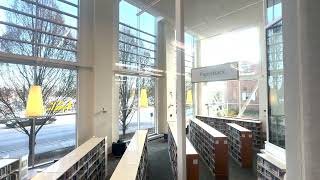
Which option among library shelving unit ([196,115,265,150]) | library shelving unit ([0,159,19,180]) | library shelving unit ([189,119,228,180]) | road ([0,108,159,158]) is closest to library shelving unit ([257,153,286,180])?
library shelving unit ([189,119,228,180])

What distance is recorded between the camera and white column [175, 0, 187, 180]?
164 inches

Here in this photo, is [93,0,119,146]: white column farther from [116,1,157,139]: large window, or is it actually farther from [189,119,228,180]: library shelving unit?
[189,119,228,180]: library shelving unit

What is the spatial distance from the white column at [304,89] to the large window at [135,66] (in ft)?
17.0

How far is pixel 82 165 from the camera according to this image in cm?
428

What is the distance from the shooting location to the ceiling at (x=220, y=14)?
7.11 meters

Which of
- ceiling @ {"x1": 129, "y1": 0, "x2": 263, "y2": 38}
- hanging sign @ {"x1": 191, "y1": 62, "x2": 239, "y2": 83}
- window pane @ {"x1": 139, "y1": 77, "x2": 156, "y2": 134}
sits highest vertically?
ceiling @ {"x1": 129, "y1": 0, "x2": 263, "y2": 38}

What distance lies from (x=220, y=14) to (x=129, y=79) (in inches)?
140

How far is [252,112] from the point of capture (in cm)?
926

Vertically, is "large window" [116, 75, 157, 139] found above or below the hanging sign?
below

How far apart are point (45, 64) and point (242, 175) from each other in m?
5.18

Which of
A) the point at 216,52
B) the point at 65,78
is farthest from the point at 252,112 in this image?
the point at 65,78

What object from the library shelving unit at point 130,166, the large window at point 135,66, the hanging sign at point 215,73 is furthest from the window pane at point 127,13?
the library shelving unit at point 130,166

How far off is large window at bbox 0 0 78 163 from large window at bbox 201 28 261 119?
3600 millimetres

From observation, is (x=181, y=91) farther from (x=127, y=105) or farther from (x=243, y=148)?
(x=127, y=105)
